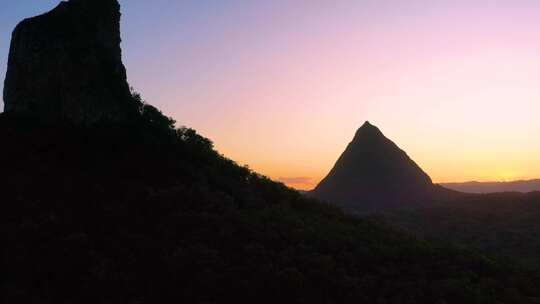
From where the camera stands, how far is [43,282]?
16.4 metres

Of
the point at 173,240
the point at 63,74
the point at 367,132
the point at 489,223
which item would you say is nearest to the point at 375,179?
the point at 367,132

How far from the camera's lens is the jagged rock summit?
93.9 m

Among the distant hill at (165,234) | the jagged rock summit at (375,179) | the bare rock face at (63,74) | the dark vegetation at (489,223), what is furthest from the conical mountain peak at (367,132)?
the bare rock face at (63,74)

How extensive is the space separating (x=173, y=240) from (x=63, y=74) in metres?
13.7

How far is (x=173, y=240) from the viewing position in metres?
20.5

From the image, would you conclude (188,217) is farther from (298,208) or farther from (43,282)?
(298,208)

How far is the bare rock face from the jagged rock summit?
65680 mm

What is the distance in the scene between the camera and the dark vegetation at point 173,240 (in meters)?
17.2

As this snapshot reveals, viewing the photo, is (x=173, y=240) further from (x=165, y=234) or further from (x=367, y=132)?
(x=367, y=132)

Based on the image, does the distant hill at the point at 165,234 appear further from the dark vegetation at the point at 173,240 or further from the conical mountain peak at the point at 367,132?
the conical mountain peak at the point at 367,132

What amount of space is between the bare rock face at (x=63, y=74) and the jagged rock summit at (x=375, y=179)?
2586 inches

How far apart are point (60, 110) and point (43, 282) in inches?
581

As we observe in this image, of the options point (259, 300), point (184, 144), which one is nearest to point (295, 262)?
point (259, 300)

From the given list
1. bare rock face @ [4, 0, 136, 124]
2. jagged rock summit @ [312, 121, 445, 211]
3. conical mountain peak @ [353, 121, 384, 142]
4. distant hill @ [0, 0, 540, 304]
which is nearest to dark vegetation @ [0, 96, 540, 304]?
distant hill @ [0, 0, 540, 304]
